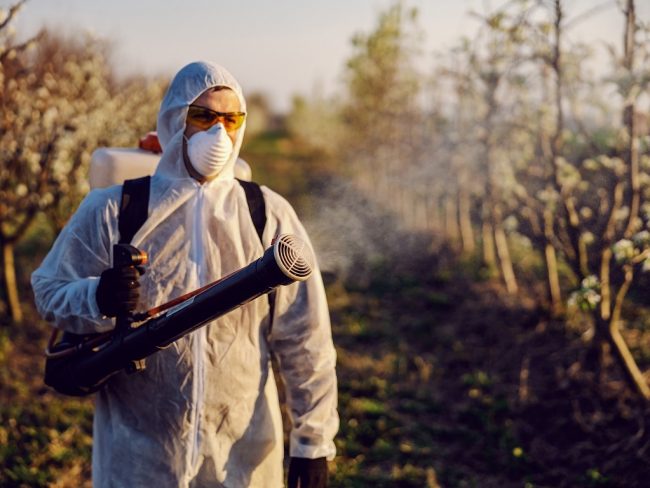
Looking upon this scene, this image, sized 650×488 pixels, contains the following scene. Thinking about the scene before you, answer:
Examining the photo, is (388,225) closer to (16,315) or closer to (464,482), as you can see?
(16,315)

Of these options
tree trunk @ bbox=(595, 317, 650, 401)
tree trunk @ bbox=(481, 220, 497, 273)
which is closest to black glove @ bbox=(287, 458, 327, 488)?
tree trunk @ bbox=(595, 317, 650, 401)

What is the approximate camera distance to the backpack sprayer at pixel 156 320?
1.74 m

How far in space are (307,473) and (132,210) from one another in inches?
39.1

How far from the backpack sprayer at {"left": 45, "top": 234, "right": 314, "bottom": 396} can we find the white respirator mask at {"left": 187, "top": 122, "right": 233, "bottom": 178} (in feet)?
1.23

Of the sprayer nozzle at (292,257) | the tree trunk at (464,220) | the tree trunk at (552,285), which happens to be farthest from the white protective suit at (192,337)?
the tree trunk at (464,220)

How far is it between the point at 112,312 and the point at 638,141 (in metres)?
3.76

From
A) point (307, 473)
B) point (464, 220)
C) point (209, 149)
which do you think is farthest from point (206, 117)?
point (464, 220)

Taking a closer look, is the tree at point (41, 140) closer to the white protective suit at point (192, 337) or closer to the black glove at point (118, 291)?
the white protective suit at point (192, 337)

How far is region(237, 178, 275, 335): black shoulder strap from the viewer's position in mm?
2170

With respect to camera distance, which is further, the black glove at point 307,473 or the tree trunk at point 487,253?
the tree trunk at point 487,253

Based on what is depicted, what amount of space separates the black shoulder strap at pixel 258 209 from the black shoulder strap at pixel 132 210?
0.32 m

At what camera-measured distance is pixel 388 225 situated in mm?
14055

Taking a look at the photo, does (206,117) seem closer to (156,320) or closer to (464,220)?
(156,320)

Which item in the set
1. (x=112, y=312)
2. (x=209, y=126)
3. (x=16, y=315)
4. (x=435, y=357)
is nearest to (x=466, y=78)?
(x=435, y=357)
